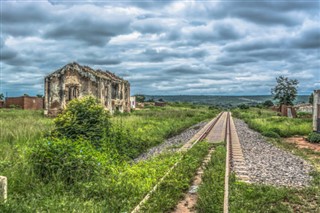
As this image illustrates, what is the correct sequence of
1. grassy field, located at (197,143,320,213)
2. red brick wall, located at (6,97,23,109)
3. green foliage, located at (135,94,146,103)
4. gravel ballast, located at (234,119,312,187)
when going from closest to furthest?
1. grassy field, located at (197,143,320,213)
2. gravel ballast, located at (234,119,312,187)
3. red brick wall, located at (6,97,23,109)
4. green foliage, located at (135,94,146,103)

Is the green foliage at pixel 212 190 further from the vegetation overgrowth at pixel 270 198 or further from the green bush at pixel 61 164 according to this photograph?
the green bush at pixel 61 164

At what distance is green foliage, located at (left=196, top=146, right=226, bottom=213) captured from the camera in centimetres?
617

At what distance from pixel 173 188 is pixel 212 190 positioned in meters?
0.85

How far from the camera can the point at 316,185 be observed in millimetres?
8523

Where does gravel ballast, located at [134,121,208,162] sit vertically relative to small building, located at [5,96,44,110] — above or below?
below

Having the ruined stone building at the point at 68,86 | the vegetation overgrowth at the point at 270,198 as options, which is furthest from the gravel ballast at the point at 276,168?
the ruined stone building at the point at 68,86

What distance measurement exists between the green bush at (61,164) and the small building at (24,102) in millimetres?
46397

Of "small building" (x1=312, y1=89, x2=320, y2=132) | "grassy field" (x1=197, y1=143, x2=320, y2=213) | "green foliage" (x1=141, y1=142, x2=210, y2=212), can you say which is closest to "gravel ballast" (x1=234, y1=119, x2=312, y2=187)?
"grassy field" (x1=197, y1=143, x2=320, y2=213)

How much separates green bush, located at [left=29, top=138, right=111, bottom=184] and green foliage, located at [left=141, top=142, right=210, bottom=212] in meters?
1.78

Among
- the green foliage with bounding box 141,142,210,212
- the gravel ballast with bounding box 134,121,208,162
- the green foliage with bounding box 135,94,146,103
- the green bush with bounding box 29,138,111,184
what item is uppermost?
the green foliage with bounding box 135,94,146,103

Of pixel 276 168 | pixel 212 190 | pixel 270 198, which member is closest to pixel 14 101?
pixel 276 168

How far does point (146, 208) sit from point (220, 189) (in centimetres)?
199

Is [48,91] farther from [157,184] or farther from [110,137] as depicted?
[157,184]

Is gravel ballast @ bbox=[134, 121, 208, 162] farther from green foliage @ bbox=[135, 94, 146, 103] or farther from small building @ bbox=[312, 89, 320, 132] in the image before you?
green foliage @ bbox=[135, 94, 146, 103]
